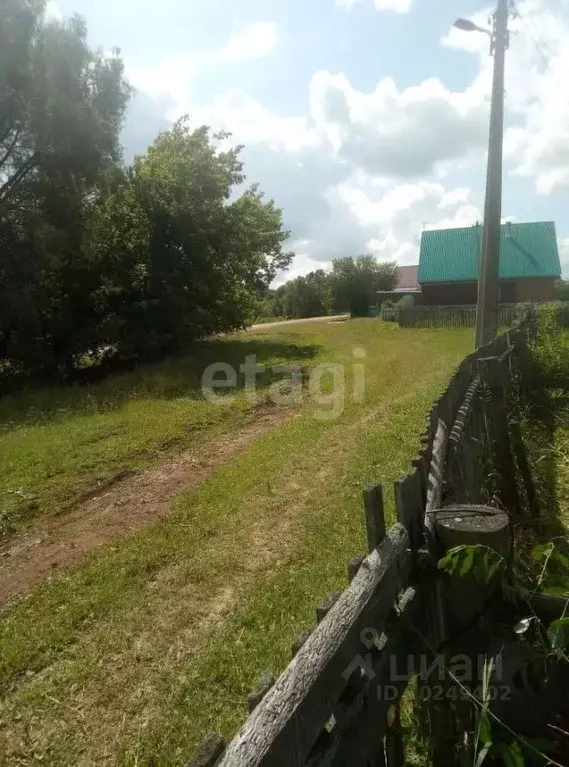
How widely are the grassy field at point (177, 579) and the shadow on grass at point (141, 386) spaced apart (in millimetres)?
1045

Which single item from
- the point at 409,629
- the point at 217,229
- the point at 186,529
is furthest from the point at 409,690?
the point at 217,229

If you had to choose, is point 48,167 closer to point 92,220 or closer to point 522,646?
point 92,220

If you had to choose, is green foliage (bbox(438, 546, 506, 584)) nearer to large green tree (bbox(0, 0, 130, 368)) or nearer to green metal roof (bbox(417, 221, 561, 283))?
large green tree (bbox(0, 0, 130, 368))

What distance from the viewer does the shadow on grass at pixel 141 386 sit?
11.6 metres

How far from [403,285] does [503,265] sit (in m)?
21.9

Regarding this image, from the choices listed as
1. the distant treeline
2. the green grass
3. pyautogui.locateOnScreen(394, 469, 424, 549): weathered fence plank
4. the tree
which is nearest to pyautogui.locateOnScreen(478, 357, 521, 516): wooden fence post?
pyautogui.locateOnScreen(394, 469, 424, 549): weathered fence plank

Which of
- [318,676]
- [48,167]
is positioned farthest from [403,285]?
[318,676]

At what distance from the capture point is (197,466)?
7789mm

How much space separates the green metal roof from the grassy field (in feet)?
87.7

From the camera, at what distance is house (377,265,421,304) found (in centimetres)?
4991

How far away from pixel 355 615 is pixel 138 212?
63.6ft

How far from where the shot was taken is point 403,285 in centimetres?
5509

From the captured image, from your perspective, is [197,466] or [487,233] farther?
[487,233]

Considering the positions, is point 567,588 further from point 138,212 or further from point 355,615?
point 138,212
